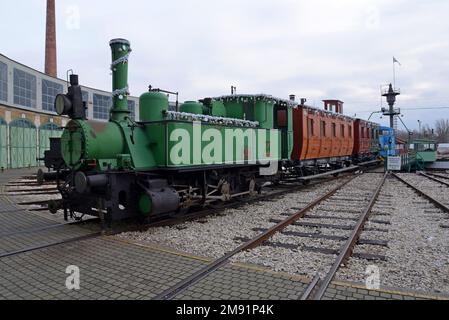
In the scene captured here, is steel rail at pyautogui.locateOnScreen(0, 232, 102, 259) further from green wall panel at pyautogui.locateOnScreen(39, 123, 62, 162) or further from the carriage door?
green wall panel at pyautogui.locateOnScreen(39, 123, 62, 162)

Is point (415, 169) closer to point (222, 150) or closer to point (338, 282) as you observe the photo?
point (222, 150)

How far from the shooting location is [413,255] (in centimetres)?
525

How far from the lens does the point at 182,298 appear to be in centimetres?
378

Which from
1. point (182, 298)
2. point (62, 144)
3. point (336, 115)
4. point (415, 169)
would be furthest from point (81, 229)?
point (415, 169)

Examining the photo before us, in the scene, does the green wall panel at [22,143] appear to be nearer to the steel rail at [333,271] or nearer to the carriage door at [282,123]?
the carriage door at [282,123]

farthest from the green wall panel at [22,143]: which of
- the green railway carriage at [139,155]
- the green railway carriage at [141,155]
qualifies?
the green railway carriage at [139,155]

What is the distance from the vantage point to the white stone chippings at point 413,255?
4.26 metres

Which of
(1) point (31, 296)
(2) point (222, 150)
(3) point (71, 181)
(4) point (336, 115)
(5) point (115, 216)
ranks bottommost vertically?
(1) point (31, 296)

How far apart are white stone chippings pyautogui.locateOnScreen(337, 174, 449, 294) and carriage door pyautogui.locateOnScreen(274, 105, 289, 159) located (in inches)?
164

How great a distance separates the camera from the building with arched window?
25875 mm

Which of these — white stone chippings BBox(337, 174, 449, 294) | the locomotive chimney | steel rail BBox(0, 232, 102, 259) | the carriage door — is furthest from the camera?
the carriage door

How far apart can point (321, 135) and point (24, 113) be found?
23.5 meters

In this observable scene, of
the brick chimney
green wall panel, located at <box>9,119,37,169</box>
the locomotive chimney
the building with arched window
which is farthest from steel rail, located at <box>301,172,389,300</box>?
the brick chimney

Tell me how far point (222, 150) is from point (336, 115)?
11.2 metres
